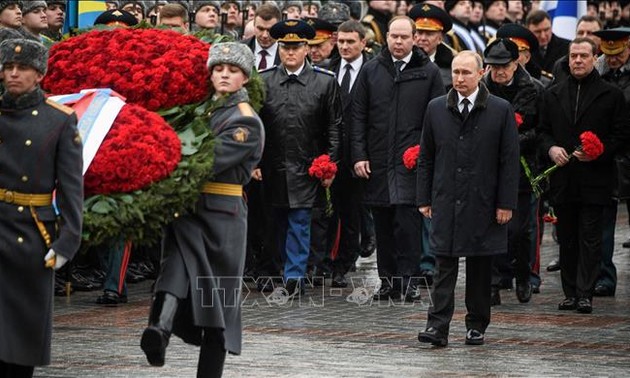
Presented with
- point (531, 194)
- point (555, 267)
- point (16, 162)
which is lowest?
point (555, 267)

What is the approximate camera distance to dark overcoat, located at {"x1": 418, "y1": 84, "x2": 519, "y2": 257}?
11953 millimetres

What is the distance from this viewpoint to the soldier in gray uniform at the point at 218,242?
9.34m

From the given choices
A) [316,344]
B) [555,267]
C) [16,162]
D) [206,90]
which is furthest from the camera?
[555,267]

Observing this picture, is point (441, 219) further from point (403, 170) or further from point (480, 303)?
point (403, 170)

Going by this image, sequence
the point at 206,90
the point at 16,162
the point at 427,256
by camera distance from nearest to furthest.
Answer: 1. the point at 16,162
2. the point at 206,90
3. the point at 427,256

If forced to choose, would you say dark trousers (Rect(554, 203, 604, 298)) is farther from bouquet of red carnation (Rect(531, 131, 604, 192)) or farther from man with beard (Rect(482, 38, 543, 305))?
bouquet of red carnation (Rect(531, 131, 604, 192))

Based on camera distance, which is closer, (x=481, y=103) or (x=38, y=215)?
(x=38, y=215)

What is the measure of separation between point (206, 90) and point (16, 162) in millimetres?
1546

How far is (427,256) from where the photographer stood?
1582 cm

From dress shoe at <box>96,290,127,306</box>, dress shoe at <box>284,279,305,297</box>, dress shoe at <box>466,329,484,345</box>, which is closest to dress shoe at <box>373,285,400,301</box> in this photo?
dress shoe at <box>284,279,305,297</box>

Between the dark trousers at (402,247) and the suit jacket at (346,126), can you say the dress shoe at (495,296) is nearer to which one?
the dark trousers at (402,247)

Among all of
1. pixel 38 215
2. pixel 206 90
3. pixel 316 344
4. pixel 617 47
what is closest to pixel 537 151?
pixel 617 47

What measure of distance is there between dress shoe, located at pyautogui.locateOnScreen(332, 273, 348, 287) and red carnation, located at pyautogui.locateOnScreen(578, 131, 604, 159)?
295 centimetres

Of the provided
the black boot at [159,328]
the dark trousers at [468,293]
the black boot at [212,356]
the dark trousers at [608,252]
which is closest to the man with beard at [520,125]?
the dark trousers at [608,252]
